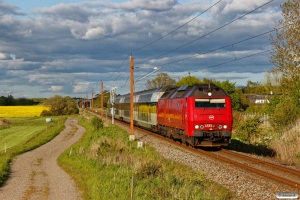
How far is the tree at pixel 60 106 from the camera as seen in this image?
12900cm

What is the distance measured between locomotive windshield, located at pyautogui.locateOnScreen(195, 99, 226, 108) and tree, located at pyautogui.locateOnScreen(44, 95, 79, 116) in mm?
110004

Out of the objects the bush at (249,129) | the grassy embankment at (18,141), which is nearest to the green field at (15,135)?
the grassy embankment at (18,141)

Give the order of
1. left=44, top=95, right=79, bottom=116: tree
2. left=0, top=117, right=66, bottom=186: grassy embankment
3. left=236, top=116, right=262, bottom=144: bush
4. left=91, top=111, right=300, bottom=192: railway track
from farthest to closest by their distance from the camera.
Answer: left=44, top=95, right=79, bottom=116: tree → left=236, top=116, right=262, bottom=144: bush → left=0, top=117, right=66, bottom=186: grassy embankment → left=91, top=111, right=300, bottom=192: railway track

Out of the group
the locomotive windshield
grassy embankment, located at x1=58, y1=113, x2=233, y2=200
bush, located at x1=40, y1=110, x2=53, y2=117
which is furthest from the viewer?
bush, located at x1=40, y1=110, x2=53, y2=117

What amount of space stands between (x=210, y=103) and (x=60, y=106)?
4423 inches

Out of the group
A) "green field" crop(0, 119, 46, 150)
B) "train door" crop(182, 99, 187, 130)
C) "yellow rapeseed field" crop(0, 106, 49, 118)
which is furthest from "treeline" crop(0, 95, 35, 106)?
"train door" crop(182, 99, 187, 130)

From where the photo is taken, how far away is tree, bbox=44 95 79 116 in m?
129

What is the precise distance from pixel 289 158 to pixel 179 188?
33.9 feet

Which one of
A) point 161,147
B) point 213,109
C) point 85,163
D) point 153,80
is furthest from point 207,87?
point 153,80

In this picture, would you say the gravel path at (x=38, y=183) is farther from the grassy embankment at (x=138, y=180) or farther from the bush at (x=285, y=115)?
the bush at (x=285, y=115)

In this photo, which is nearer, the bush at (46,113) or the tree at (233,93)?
the tree at (233,93)

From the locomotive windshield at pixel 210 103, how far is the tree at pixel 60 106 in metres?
110

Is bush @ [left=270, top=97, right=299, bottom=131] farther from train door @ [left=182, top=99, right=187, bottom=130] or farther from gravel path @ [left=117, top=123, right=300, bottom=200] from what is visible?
gravel path @ [left=117, top=123, right=300, bottom=200]

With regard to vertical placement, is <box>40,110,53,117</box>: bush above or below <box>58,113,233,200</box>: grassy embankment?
above
